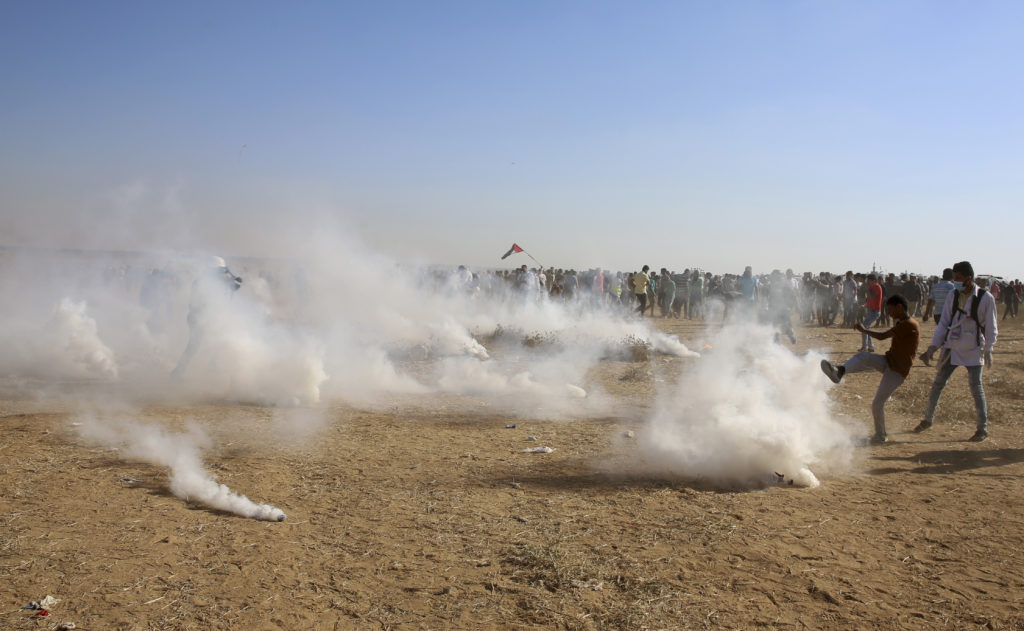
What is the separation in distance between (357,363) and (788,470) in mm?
7610

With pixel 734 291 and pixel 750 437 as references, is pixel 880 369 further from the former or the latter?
pixel 734 291

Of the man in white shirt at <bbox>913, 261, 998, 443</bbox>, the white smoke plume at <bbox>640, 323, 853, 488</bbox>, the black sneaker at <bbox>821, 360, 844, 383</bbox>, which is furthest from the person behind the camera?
the man in white shirt at <bbox>913, 261, 998, 443</bbox>

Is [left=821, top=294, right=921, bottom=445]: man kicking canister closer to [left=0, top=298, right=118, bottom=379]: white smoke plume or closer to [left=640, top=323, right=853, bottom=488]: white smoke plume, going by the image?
[left=640, top=323, right=853, bottom=488]: white smoke plume

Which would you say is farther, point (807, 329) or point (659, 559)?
point (807, 329)

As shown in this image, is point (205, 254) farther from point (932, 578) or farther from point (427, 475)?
point (932, 578)

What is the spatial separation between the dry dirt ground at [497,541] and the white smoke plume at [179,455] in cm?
13

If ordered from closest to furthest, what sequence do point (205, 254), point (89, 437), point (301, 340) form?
point (89, 437) → point (301, 340) → point (205, 254)

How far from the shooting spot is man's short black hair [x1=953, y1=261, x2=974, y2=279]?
285 inches

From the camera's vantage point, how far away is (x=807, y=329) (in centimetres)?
2228

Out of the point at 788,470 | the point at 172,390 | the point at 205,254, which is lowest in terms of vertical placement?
the point at 172,390

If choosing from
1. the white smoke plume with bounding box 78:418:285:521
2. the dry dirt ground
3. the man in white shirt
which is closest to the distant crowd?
the man in white shirt

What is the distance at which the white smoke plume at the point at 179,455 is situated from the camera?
4.90 m

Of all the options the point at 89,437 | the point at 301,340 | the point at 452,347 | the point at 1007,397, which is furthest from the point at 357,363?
the point at 1007,397

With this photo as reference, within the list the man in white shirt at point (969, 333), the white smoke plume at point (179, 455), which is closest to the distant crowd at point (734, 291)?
A: the man in white shirt at point (969, 333)
